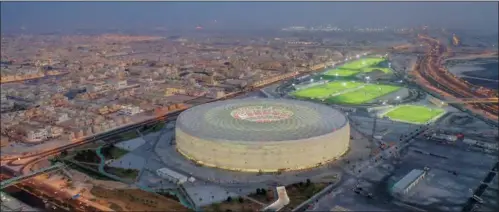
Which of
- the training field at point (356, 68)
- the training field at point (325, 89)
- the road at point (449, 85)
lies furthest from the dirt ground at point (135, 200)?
the training field at point (356, 68)

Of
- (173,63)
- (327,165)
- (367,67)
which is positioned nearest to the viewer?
(327,165)

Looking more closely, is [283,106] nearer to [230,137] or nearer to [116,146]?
[230,137]

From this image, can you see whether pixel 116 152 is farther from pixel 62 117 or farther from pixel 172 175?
pixel 62 117

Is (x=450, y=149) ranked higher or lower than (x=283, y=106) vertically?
lower

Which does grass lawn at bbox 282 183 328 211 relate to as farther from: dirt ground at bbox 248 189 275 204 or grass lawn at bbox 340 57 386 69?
grass lawn at bbox 340 57 386 69

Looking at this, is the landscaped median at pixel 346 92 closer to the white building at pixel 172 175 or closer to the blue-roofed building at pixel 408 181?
the blue-roofed building at pixel 408 181

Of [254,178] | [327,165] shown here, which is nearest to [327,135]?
[327,165]
